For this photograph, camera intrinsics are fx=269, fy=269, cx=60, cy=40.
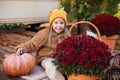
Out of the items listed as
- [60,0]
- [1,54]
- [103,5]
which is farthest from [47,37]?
[60,0]

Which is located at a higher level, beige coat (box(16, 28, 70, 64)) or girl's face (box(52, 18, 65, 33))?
girl's face (box(52, 18, 65, 33))

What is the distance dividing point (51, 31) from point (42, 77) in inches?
26.6

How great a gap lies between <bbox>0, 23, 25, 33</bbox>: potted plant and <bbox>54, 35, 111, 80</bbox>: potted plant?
4851 millimetres

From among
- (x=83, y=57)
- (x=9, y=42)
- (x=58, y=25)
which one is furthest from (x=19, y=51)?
(x=9, y=42)

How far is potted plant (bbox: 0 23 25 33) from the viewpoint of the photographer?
7.38 m

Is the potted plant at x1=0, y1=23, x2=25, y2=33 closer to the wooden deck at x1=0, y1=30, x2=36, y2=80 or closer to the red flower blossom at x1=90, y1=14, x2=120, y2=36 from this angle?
the wooden deck at x1=0, y1=30, x2=36, y2=80

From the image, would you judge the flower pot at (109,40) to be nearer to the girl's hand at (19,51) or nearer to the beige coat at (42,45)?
the beige coat at (42,45)

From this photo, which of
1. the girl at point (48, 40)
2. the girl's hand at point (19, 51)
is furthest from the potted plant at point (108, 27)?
the girl's hand at point (19, 51)

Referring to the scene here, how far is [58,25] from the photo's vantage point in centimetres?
359

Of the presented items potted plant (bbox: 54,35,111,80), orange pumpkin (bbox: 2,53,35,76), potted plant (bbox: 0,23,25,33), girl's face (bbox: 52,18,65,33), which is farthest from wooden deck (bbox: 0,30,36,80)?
potted plant (bbox: 54,35,111,80)

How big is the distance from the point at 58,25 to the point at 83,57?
1085 millimetres

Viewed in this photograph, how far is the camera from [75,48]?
2.70m

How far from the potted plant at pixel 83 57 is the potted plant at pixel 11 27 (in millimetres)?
4851

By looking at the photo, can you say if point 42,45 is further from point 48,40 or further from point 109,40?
point 109,40
